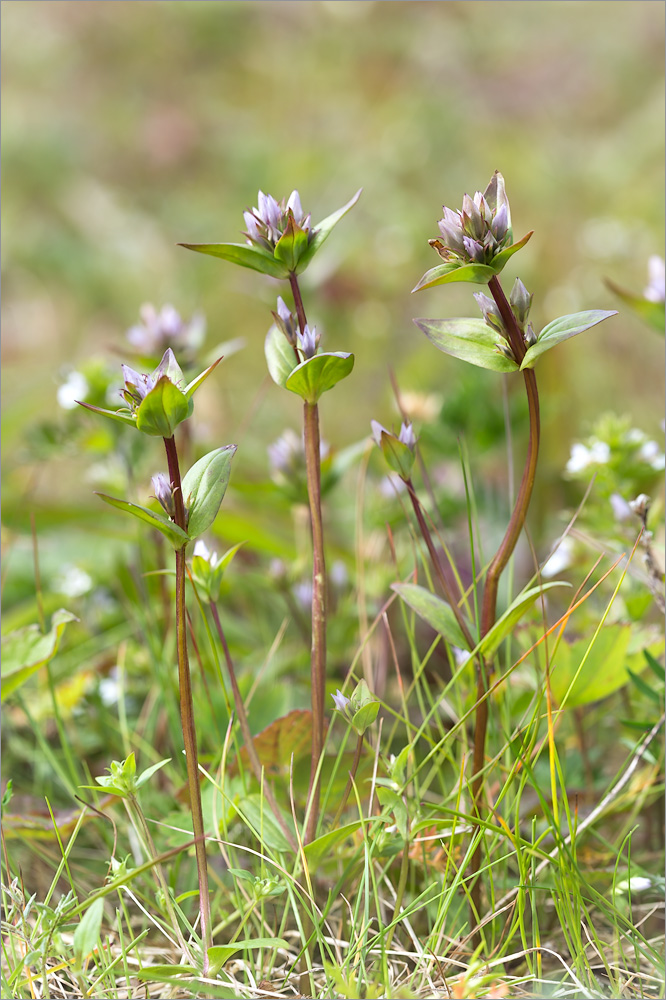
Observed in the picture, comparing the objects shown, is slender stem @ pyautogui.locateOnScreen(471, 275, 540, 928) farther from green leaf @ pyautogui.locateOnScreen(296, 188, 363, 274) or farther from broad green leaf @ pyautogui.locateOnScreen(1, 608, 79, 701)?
broad green leaf @ pyautogui.locateOnScreen(1, 608, 79, 701)

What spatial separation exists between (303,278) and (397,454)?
1.21 metres

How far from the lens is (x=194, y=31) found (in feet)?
12.1

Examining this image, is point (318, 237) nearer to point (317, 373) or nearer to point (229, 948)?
point (317, 373)

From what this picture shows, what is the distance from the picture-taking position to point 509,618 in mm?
591

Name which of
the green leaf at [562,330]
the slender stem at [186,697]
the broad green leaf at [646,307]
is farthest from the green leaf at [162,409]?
the broad green leaf at [646,307]

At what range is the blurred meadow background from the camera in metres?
1.02

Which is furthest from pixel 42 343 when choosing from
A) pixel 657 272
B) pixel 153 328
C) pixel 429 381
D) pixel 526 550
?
pixel 657 272

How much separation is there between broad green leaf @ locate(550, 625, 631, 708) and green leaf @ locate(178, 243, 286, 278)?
44 cm

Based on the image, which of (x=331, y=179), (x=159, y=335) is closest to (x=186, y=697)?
(x=159, y=335)

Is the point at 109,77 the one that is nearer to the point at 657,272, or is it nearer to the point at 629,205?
the point at 629,205

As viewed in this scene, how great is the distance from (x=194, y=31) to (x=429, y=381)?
2865 millimetres

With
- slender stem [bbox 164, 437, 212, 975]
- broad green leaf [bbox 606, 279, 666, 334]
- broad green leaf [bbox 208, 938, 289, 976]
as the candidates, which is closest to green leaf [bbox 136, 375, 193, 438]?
slender stem [bbox 164, 437, 212, 975]

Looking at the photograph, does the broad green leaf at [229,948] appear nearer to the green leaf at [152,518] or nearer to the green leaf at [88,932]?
the green leaf at [88,932]

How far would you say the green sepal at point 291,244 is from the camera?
58 centimetres
